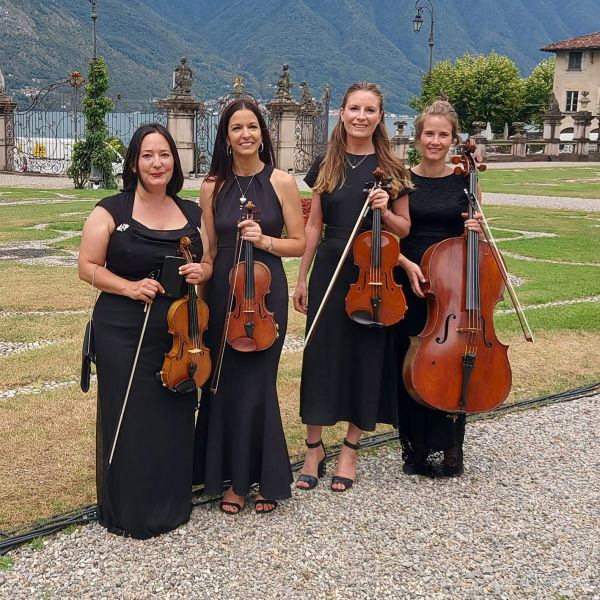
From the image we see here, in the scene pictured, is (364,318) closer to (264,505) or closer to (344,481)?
(344,481)

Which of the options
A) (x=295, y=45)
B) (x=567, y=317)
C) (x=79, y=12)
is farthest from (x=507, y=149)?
(x=295, y=45)

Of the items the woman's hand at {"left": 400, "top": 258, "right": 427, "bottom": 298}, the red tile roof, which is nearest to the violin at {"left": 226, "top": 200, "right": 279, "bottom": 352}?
the woman's hand at {"left": 400, "top": 258, "right": 427, "bottom": 298}

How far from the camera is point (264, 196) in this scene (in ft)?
13.7

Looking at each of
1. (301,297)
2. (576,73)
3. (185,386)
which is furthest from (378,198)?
(576,73)

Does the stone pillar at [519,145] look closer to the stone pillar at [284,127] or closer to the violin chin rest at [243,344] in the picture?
the stone pillar at [284,127]

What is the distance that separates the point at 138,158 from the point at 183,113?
25.5m

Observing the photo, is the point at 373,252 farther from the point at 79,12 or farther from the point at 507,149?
the point at 79,12

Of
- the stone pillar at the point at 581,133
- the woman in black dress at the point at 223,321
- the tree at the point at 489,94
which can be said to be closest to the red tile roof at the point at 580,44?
the tree at the point at 489,94

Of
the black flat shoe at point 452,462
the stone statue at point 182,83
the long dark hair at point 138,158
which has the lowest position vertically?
the black flat shoe at point 452,462

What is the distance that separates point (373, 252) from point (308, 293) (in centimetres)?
59

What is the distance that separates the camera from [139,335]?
3.94 m

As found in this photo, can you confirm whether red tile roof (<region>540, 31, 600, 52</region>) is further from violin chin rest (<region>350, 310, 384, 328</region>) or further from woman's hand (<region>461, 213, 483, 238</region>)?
violin chin rest (<region>350, 310, 384, 328</region>)

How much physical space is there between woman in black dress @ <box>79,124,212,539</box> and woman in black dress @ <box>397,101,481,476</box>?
49.6 inches

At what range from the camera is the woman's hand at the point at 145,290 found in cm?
380
